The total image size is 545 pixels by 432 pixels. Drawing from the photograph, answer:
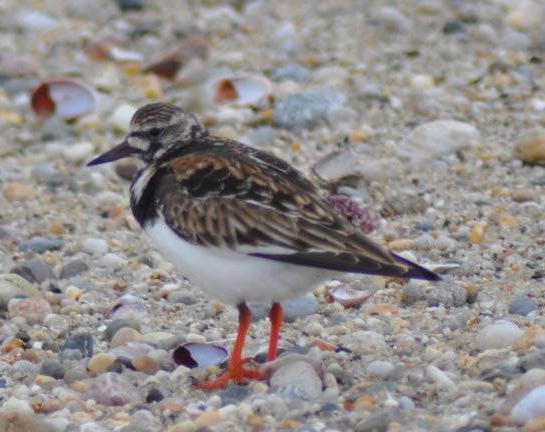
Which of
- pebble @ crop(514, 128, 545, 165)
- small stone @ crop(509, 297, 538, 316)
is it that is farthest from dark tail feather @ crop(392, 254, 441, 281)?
pebble @ crop(514, 128, 545, 165)

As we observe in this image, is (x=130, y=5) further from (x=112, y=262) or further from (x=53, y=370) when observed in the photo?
(x=53, y=370)

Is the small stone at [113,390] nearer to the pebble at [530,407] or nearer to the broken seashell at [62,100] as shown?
the pebble at [530,407]

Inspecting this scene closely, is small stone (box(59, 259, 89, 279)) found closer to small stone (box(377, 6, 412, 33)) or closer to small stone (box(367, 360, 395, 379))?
small stone (box(367, 360, 395, 379))

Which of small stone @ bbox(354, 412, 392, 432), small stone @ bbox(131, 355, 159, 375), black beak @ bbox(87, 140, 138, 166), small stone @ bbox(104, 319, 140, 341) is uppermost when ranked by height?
black beak @ bbox(87, 140, 138, 166)

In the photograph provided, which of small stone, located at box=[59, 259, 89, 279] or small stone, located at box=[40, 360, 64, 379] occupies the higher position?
small stone, located at box=[59, 259, 89, 279]

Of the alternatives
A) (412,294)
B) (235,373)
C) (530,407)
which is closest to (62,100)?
(412,294)

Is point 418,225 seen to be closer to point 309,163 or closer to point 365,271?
point 309,163
